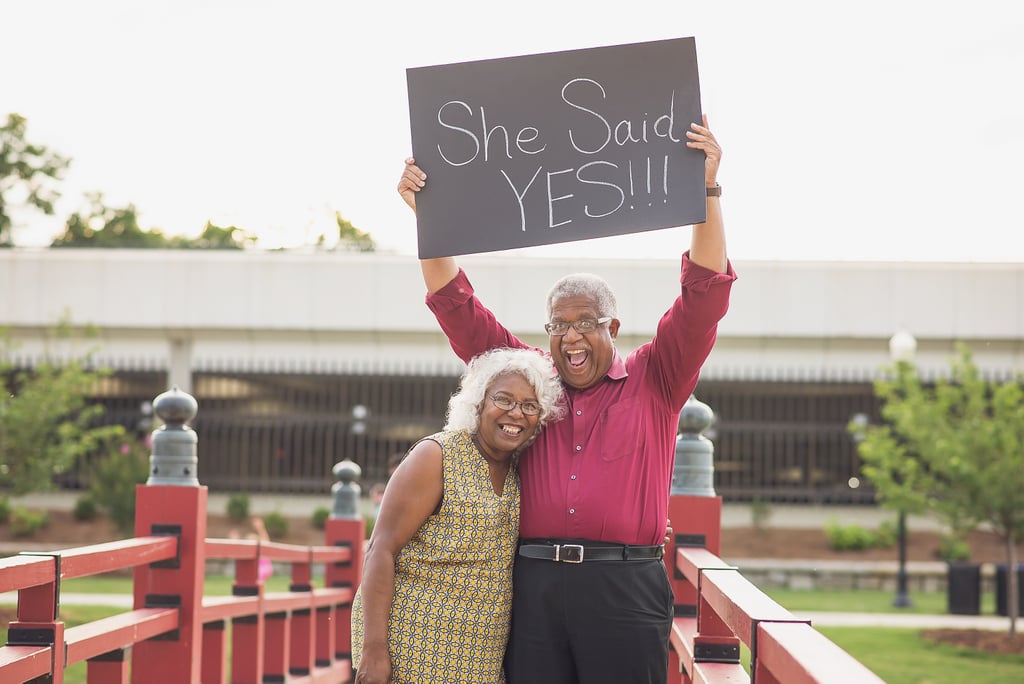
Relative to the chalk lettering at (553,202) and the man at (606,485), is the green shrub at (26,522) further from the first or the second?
the man at (606,485)

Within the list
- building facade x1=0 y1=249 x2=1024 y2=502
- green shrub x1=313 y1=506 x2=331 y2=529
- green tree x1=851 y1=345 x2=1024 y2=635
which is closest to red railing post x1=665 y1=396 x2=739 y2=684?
green tree x1=851 y1=345 x2=1024 y2=635

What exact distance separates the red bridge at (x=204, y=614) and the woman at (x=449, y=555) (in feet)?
2.12

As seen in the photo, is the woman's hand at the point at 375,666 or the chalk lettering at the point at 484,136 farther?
the chalk lettering at the point at 484,136

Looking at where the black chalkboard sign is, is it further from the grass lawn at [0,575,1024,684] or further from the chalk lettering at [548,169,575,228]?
the grass lawn at [0,575,1024,684]

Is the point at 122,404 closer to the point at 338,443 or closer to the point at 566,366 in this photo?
the point at 338,443

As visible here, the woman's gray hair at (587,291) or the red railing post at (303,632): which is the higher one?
the woman's gray hair at (587,291)

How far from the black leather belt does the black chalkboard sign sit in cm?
95

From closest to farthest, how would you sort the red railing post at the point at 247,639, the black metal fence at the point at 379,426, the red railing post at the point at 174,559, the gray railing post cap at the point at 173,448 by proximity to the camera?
the red railing post at the point at 174,559
the gray railing post cap at the point at 173,448
the red railing post at the point at 247,639
the black metal fence at the point at 379,426

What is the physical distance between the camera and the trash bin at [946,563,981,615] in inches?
A: 632

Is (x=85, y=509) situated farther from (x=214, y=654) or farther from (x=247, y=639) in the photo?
(x=214, y=654)

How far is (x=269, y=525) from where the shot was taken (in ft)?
73.7

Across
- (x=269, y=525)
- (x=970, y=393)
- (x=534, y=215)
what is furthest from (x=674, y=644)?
(x=269, y=525)

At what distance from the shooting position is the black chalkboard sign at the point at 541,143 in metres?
3.84

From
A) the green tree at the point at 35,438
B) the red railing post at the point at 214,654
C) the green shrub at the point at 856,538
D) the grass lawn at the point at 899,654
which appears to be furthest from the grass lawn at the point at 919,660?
the green tree at the point at 35,438
